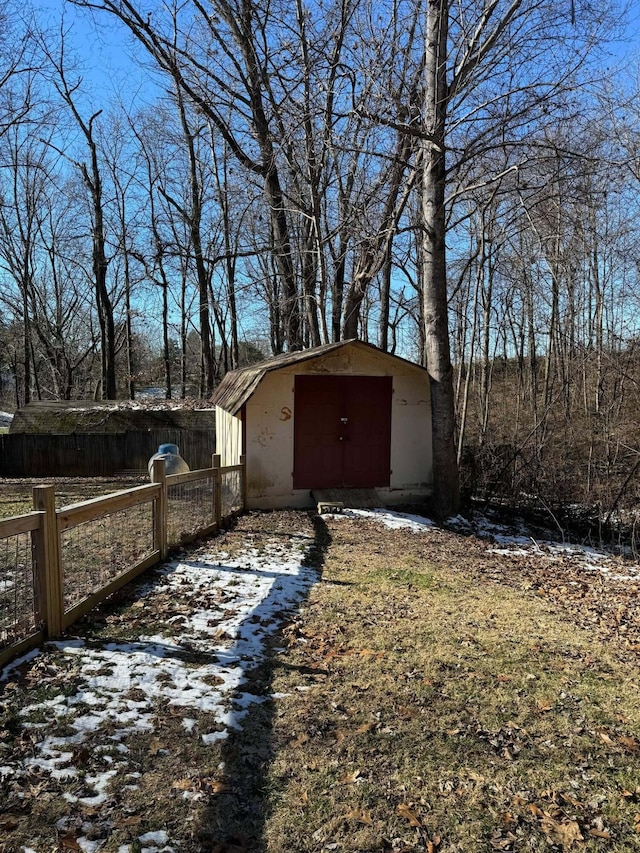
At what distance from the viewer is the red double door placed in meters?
11.1

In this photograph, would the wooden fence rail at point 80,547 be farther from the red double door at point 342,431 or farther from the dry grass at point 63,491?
Result: the dry grass at point 63,491

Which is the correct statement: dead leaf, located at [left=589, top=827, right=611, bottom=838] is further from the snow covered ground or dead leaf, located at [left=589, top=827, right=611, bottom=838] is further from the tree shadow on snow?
the snow covered ground

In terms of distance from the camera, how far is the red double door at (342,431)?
36.3ft

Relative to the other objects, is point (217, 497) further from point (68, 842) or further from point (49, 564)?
point (68, 842)

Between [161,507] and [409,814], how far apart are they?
4497 mm

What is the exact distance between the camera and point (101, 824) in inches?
94.2

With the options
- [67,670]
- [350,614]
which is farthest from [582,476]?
[67,670]

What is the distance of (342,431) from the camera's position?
1126cm

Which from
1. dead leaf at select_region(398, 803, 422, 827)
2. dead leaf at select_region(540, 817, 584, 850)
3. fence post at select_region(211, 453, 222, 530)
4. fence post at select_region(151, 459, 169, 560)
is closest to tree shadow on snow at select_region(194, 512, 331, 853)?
dead leaf at select_region(398, 803, 422, 827)

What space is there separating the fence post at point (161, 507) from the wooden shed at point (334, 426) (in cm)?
415

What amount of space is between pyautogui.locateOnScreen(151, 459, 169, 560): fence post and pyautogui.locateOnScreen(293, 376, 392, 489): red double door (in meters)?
4.71

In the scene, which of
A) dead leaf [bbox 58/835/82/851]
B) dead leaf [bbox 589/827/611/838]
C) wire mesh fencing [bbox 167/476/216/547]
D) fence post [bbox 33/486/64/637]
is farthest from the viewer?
wire mesh fencing [bbox 167/476/216/547]

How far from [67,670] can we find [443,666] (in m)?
2.67

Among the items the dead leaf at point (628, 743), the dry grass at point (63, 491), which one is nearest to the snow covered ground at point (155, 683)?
the dead leaf at point (628, 743)
